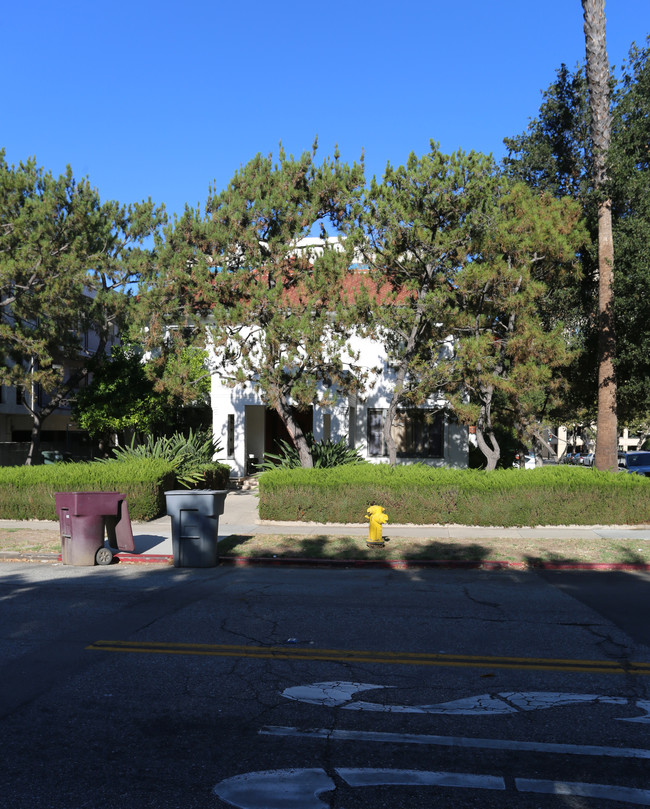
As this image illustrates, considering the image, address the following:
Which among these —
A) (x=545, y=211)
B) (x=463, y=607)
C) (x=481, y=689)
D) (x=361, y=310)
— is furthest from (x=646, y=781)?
(x=545, y=211)

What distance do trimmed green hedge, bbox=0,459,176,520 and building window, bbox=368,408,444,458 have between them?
921 cm

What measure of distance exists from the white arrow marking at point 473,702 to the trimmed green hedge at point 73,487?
1165 centimetres

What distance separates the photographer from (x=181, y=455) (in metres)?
19.5

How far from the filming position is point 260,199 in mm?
18344

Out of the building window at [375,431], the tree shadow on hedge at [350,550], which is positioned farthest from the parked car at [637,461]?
the tree shadow on hedge at [350,550]

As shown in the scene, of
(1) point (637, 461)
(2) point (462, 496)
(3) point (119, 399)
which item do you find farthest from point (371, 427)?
(1) point (637, 461)

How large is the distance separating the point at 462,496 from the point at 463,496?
22 millimetres

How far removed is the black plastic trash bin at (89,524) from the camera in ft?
38.7

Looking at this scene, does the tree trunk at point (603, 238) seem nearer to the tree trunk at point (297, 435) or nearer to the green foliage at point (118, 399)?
the tree trunk at point (297, 435)

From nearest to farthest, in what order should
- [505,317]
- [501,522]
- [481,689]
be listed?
[481,689]
[501,522]
[505,317]

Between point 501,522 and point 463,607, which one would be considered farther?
point 501,522

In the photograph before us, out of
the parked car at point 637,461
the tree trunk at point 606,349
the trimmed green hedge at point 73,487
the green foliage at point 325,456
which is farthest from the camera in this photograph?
the parked car at point 637,461

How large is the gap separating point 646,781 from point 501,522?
11456 millimetres

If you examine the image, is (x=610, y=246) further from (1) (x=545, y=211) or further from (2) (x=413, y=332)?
(2) (x=413, y=332)
